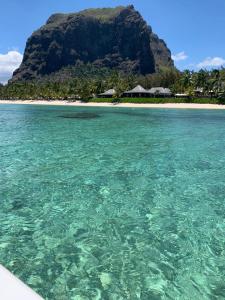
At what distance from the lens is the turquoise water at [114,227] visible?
749 centimetres

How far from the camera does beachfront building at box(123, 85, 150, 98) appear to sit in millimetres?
124750

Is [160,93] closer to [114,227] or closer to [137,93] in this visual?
[137,93]

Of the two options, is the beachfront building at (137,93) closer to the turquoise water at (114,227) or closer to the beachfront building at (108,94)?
the beachfront building at (108,94)

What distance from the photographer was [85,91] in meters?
130

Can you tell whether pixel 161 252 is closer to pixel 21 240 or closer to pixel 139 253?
pixel 139 253

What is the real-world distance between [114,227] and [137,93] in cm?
11786

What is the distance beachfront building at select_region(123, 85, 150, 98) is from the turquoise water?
106 m

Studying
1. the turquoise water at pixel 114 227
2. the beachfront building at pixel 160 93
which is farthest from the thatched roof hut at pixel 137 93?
the turquoise water at pixel 114 227

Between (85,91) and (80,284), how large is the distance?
413ft

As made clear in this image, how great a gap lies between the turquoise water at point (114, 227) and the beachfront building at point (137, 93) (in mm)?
105940

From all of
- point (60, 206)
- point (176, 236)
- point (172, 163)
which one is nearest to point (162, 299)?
point (176, 236)

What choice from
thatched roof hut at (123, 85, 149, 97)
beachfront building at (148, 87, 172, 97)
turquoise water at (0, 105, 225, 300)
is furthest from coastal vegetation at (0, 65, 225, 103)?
turquoise water at (0, 105, 225, 300)

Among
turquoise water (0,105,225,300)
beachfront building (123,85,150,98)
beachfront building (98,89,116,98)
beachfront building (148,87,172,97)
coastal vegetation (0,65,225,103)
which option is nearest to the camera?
turquoise water (0,105,225,300)

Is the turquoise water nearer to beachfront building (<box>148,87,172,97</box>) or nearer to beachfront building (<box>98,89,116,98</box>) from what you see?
beachfront building (<box>148,87,172,97</box>)
